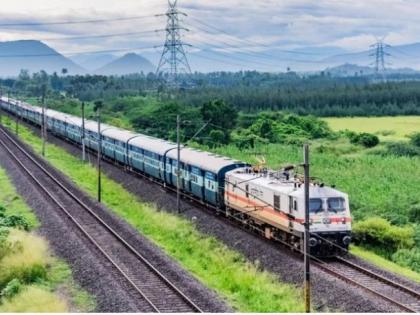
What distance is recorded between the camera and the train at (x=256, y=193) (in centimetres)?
3033

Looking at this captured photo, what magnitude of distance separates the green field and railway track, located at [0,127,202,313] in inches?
2148

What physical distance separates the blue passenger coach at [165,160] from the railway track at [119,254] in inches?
239

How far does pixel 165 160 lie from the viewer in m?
48.9

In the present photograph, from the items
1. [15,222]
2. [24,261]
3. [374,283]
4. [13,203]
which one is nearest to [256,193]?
[374,283]

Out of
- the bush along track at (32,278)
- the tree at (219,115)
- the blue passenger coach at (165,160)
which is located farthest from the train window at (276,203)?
the tree at (219,115)

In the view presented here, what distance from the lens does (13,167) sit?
60.4 meters

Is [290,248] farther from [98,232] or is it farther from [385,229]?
[98,232]

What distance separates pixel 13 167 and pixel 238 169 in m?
27.9

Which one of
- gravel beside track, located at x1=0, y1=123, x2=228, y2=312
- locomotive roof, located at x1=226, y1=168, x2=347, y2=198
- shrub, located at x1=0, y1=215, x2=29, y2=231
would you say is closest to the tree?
gravel beside track, located at x1=0, y1=123, x2=228, y2=312

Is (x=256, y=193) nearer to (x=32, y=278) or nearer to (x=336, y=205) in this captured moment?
(x=336, y=205)

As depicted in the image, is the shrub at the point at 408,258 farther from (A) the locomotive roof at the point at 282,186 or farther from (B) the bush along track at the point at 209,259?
(B) the bush along track at the point at 209,259

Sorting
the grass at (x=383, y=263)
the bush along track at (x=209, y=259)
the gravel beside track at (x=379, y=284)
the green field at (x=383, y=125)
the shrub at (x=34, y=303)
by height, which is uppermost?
the green field at (x=383, y=125)

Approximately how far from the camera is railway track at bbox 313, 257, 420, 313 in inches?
959

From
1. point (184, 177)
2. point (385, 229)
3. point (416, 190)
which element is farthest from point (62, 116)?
point (385, 229)
